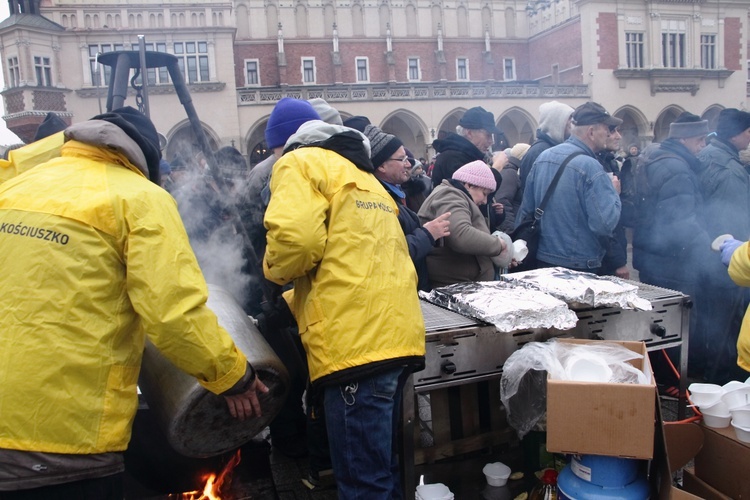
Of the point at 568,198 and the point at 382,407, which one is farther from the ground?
the point at 568,198

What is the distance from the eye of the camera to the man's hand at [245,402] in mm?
2393

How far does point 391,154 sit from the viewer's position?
331 centimetres

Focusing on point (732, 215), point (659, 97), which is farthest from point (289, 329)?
point (659, 97)

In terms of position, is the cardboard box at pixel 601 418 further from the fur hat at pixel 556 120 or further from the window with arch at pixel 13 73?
the window with arch at pixel 13 73

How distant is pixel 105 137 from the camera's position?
218 centimetres

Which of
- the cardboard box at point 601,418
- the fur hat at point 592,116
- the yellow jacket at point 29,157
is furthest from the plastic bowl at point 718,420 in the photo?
the yellow jacket at point 29,157

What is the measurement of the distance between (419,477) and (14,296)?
2.53 m

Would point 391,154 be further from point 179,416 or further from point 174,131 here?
point 174,131

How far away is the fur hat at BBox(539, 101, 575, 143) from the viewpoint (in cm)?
539

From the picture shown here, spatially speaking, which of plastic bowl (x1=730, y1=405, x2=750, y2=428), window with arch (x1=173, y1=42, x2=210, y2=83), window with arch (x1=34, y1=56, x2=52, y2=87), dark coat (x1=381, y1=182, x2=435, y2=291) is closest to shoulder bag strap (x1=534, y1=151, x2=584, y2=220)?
dark coat (x1=381, y1=182, x2=435, y2=291)

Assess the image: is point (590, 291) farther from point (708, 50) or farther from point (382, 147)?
point (708, 50)

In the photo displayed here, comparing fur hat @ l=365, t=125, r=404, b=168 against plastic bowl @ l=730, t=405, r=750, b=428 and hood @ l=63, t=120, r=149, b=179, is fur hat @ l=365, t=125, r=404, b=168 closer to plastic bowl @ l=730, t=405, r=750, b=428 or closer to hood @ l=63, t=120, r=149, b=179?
hood @ l=63, t=120, r=149, b=179

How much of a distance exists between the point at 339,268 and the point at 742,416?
220 cm

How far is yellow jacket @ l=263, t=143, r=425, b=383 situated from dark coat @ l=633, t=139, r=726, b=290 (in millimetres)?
3283
